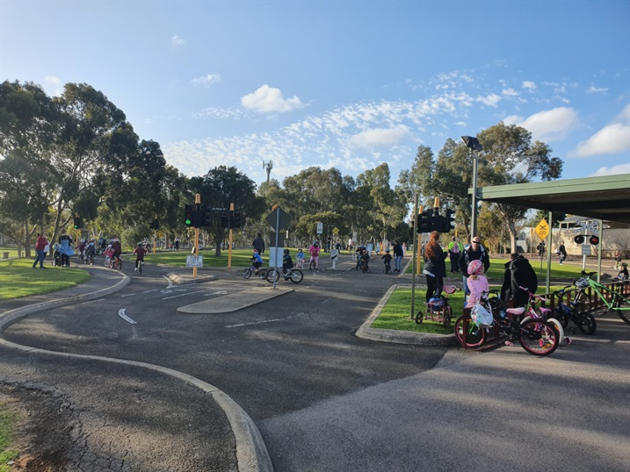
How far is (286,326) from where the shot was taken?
8.77 m

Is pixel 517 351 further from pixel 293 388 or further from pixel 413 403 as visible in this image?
pixel 293 388

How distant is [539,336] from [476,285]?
50.2 inches

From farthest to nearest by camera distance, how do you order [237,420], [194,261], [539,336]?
[194,261]
[539,336]
[237,420]

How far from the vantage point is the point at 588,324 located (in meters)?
8.41

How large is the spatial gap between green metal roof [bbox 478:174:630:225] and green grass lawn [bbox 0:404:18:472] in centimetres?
941

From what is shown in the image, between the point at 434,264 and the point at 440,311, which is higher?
the point at 434,264

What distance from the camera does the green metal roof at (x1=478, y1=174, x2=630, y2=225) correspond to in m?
8.11

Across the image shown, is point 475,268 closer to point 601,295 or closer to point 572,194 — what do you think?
point 572,194

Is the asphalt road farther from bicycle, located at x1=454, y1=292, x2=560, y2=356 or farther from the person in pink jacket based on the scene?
the person in pink jacket

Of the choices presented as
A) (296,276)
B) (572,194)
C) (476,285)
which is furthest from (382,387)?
(296,276)

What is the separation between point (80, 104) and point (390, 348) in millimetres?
34435

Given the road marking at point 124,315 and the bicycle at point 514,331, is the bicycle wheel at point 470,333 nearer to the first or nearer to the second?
the bicycle at point 514,331

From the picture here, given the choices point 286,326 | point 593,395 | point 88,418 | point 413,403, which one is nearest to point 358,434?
point 413,403

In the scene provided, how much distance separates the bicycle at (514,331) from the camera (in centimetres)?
660
